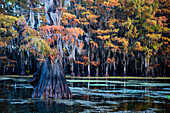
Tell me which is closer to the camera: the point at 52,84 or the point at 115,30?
the point at 52,84

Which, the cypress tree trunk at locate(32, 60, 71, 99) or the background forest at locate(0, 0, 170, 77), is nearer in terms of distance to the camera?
the cypress tree trunk at locate(32, 60, 71, 99)

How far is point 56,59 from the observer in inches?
720

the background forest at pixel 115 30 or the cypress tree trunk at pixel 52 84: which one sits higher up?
the background forest at pixel 115 30

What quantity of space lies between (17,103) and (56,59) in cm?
369

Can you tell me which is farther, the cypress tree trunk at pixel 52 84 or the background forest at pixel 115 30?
the background forest at pixel 115 30

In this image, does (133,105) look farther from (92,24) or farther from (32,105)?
(92,24)

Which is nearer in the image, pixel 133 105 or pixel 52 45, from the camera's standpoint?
pixel 133 105

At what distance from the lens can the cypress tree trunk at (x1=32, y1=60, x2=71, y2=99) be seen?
17.9 metres

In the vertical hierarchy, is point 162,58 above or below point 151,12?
below

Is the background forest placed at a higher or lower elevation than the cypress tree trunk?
higher

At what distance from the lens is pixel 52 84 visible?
58.6ft

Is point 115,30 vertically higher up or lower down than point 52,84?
higher up

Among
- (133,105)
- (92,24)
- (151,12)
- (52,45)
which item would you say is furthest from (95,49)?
(133,105)

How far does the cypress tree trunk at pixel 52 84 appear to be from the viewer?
58.6 ft
